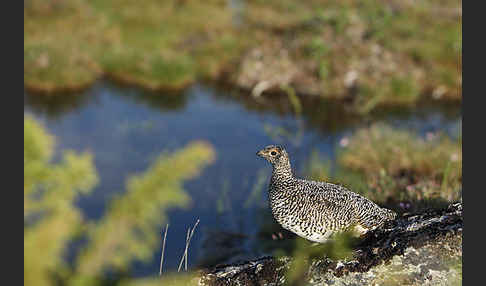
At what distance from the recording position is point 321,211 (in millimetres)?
4977

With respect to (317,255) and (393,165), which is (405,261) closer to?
(317,255)

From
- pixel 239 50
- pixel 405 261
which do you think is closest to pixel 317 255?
pixel 405 261

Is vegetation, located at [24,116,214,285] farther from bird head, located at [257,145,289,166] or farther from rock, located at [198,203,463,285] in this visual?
bird head, located at [257,145,289,166]

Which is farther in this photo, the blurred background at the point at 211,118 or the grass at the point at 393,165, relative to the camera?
the grass at the point at 393,165

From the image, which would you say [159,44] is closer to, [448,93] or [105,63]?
[105,63]

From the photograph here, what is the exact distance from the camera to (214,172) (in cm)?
1034

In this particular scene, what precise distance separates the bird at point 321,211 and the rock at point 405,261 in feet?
1.74

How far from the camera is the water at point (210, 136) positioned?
8.51 meters

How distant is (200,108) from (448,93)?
799 centimetres

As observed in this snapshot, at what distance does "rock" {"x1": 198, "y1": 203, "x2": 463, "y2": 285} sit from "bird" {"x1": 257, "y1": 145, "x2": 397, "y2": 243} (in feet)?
1.74

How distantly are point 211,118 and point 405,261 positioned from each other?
9609 millimetres

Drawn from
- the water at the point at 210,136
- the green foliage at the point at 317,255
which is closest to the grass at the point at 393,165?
the water at the point at 210,136

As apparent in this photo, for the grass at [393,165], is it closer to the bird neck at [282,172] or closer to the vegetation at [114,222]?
the bird neck at [282,172]

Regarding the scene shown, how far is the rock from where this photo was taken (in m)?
3.80
